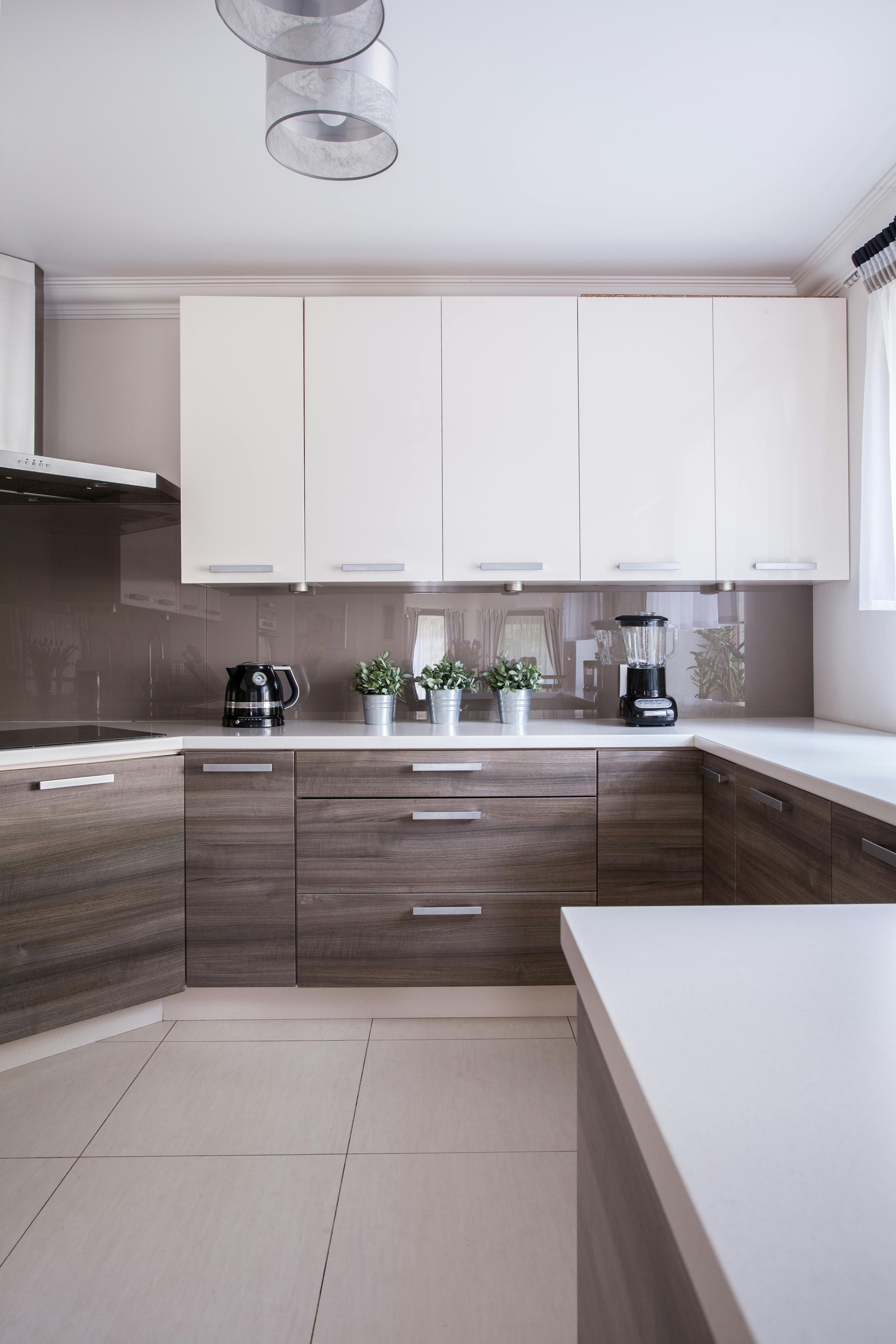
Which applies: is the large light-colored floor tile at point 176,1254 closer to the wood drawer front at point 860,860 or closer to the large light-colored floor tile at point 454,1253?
the large light-colored floor tile at point 454,1253

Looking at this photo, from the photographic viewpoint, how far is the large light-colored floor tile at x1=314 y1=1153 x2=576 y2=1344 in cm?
122

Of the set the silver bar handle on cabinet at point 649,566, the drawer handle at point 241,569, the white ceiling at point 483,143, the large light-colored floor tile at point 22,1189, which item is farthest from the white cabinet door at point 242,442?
the large light-colored floor tile at point 22,1189

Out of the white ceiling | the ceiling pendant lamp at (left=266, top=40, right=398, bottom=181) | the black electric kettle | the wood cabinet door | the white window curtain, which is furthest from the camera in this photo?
the black electric kettle

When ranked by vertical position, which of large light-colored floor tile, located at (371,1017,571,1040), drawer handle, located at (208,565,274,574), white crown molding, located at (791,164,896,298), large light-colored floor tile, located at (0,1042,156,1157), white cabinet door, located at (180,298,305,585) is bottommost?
large light-colored floor tile, located at (0,1042,156,1157)

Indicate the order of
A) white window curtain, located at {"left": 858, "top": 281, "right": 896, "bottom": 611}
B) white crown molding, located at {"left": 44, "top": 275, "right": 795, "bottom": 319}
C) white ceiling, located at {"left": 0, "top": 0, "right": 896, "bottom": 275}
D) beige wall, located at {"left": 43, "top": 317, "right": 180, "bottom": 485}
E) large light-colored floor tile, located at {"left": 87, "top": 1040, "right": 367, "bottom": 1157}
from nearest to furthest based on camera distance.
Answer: white ceiling, located at {"left": 0, "top": 0, "right": 896, "bottom": 275} → large light-colored floor tile, located at {"left": 87, "top": 1040, "right": 367, "bottom": 1157} → white window curtain, located at {"left": 858, "top": 281, "right": 896, "bottom": 611} → white crown molding, located at {"left": 44, "top": 275, "right": 795, "bottom": 319} → beige wall, located at {"left": 43, "top": 317, "right": 180, "bottom": 485}

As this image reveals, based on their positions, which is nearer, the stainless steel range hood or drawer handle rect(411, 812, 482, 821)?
drawer handle rect(411, 812, 482, 821)

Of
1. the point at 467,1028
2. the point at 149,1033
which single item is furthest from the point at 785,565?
the point at 149,1033

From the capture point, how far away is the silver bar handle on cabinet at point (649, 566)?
236 cm

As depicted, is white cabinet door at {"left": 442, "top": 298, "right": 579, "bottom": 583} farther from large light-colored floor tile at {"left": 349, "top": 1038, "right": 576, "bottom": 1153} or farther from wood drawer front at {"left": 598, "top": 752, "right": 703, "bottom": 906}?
large light-colored floor tile at {"left": 349, "top": 1038, "right": 576, "bottom": 1153}

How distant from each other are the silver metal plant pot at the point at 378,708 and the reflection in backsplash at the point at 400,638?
0.26 m

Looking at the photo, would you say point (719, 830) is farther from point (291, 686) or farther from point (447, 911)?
point (291, 686)

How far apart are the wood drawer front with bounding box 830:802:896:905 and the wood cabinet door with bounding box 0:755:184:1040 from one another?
5.61ft

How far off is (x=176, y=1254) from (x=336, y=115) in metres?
2.28

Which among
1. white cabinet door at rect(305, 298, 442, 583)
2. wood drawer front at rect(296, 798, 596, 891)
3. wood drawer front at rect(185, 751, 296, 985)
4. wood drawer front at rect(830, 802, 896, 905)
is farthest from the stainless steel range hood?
wood drawer front at rect(830, 802, 896, 905)
